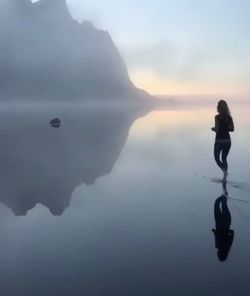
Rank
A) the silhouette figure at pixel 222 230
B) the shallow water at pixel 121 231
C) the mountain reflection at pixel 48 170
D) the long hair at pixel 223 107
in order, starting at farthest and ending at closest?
the long hair at pixel 223 107, the mountain reflection at pixel 48 170, the silhouette figure at pixel 222 230, the shallow water at pixel 121 231

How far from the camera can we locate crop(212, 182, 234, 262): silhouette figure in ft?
29.6

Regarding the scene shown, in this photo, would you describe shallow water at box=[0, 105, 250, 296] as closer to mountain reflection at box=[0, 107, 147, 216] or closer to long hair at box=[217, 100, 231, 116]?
mountain reflection at box=[0, 107, 147, 216]

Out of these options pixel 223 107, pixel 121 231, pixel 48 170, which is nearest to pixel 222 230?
pixel 121 231

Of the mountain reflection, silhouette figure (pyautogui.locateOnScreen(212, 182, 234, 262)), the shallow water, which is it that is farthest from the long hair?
the mountain reflection

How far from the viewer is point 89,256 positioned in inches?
353

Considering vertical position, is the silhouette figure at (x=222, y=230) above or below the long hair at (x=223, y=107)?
below

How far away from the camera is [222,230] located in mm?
10289

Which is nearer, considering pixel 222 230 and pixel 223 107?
pixel 222 230

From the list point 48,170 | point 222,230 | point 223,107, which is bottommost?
point 222,230

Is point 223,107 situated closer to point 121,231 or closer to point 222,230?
point 222,230

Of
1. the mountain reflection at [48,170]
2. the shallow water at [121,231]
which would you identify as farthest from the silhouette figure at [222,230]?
the mountain reflection at [48,170]

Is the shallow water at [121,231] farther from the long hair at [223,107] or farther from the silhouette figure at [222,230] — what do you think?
the long hair at [223,107]

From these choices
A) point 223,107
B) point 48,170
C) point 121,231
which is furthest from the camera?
point 48,170

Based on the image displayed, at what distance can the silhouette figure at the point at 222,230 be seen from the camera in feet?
29.6
